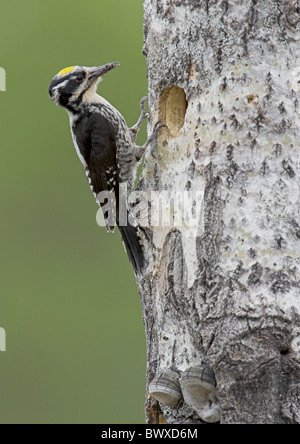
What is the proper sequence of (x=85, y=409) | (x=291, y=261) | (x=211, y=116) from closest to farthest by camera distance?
(x=291, y=261), (x=211, y=116), (x=85, y=409)

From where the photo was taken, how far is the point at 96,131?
201 inches

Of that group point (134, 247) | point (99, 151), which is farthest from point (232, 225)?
point (99, 151)

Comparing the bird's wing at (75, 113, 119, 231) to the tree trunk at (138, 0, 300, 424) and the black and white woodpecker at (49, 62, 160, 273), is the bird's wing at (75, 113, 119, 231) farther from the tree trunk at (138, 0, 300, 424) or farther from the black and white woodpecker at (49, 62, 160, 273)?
the tree trunk at (138, 0, 300, 424)

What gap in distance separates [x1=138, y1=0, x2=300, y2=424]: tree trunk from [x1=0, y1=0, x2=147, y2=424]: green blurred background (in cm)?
344

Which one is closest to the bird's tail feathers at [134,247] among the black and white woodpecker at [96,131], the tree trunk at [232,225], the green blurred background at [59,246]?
the tree trunk at [232,225]

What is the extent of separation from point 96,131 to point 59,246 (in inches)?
120

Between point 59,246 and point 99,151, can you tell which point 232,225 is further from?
point 59,246

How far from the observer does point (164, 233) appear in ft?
13.1

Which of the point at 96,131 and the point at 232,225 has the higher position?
the point at 96,131

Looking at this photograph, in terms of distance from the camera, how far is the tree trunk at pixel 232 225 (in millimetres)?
3479

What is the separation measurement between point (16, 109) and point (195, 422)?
15.5ft

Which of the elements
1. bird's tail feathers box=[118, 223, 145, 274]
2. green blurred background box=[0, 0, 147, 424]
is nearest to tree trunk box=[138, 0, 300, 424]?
bird's tail feathers box=[118, 223, 145, 274]

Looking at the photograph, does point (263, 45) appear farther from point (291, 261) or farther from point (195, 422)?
point (195, 422)
